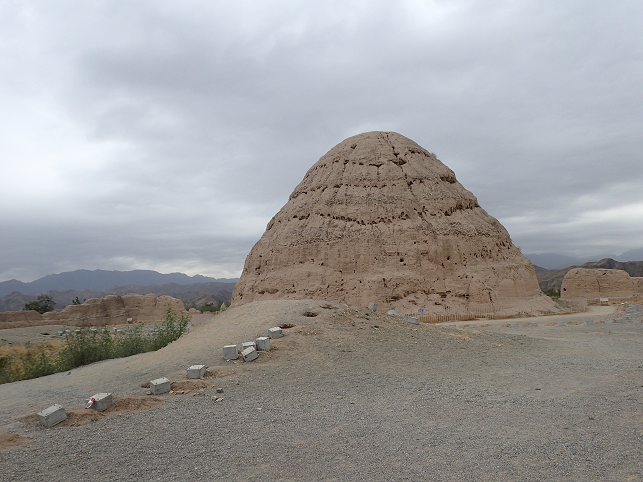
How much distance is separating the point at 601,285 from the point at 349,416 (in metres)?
34.8

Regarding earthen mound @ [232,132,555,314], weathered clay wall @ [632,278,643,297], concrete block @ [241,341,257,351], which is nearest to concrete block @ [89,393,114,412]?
concrete block @ [241,341,257,351]

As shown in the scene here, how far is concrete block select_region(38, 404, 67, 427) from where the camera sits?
5078 mm

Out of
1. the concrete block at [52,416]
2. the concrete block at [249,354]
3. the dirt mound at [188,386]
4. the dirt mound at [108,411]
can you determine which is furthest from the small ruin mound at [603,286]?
the concrete block at [52,416]

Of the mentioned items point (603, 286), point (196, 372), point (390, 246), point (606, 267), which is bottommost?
point (196, 372)

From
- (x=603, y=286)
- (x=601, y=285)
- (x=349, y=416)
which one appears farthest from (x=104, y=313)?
(x=603, y=286)

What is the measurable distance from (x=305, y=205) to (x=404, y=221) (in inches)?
233

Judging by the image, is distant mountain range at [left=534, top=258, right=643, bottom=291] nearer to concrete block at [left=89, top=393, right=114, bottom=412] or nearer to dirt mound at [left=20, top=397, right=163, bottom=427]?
dirt mound at [left=20, top=397, right=163, bottom=427]

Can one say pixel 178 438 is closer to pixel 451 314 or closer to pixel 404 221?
pixel 451 314

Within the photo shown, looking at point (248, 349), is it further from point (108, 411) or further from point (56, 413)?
point (56, 413)

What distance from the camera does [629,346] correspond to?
11469 mm

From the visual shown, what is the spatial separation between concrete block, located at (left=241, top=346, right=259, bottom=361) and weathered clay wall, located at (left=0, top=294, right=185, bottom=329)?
24.1m

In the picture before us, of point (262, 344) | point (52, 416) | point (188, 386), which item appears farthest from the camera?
point (262, 344)

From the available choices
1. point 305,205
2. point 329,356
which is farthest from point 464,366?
point 305,205

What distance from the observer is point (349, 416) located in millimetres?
5219
